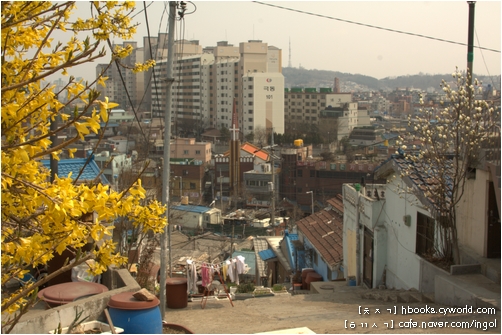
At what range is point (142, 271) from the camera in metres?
13.6

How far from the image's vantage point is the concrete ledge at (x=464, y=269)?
9695 millimetres

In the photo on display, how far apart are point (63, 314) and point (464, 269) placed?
22.8 ft

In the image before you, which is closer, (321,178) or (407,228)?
(407,228)

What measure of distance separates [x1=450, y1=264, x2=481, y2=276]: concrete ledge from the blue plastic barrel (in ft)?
19.0

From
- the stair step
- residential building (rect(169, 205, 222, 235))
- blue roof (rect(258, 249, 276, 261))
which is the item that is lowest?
residential building (rect(169, 205, 222, 235))

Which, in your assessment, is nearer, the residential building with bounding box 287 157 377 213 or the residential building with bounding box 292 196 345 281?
the residential building with bounding box 292 196 345 281

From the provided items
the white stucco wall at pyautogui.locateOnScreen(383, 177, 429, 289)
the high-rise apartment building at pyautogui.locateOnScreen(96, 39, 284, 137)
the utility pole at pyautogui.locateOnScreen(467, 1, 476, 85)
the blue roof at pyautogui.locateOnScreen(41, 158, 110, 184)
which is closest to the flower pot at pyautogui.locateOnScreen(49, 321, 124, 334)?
the white stucco wall at pyautogui.locateOnScreen(383, 177, 429, 289)

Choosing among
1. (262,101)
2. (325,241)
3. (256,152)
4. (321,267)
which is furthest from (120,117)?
(321,267)

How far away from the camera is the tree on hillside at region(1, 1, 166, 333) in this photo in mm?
3084

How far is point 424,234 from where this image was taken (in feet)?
37.8

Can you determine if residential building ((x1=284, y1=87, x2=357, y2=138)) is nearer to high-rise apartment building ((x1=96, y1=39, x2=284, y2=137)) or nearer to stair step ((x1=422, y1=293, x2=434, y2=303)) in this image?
high-rise apartment building ((x1=96, y1=39, x2=284, y2=137))

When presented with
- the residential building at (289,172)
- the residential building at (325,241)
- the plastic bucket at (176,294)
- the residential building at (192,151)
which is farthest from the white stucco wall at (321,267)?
the residential building at (192,151)

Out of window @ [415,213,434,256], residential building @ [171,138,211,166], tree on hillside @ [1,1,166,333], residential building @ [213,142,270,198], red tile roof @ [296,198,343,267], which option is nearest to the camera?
tree on hillside @ [1,1,166,333]

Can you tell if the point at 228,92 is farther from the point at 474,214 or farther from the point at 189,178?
the point at 474,214
